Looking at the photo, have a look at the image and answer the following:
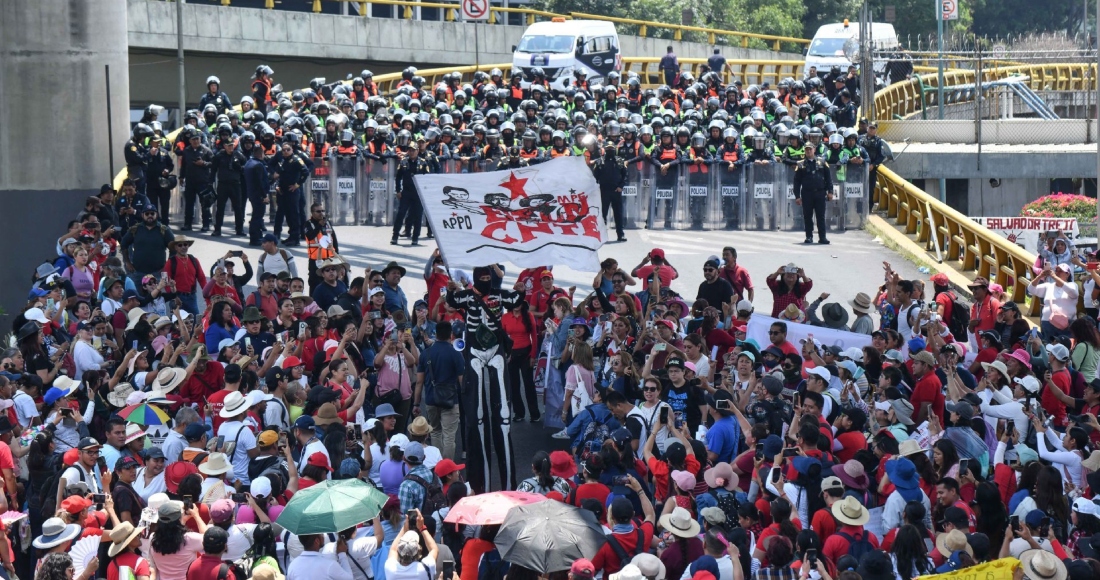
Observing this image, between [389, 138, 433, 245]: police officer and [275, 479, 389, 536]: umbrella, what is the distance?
46.5 feet

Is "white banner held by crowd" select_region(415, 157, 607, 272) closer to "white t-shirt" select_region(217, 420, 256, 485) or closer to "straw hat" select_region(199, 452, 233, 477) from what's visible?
"white t-shirt" select_region(217, 420, 256, 485)

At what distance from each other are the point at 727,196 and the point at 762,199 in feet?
2.00

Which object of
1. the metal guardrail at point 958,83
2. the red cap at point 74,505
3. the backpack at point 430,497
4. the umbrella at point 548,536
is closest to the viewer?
the umbrella at point 548,536

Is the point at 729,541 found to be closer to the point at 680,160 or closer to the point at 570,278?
the point at 570,278

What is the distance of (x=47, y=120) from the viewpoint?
77.7ft

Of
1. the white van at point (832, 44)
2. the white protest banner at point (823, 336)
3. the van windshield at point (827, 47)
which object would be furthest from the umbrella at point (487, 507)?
the van windshield at point (827, 47)

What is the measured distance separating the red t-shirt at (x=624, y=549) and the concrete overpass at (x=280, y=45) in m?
32.8

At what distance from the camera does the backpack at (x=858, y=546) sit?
10269mm

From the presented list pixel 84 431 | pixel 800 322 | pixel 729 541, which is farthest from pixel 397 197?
pixel 729 541

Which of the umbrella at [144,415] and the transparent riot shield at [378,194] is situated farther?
the transparent riot shield at [378,194]

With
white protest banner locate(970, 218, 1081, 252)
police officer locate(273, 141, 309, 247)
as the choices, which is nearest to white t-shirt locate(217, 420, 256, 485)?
police officer locate(273, 141, 309, 247)

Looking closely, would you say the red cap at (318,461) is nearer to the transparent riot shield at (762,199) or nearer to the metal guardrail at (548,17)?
the transparent riot shield at (762,199)

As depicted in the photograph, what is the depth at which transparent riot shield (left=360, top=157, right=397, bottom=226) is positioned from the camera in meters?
26.8

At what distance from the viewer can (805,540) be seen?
10.1 meters
